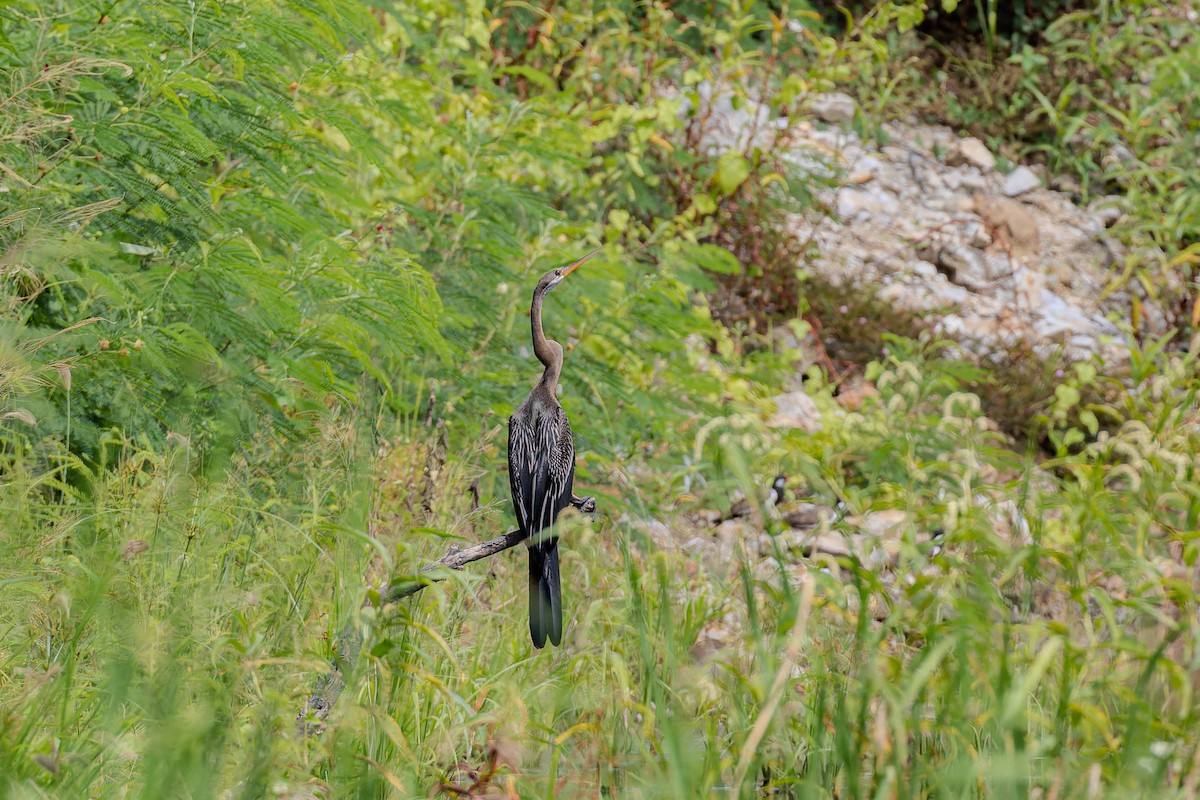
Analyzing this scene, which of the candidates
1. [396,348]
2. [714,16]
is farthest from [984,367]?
[396,348]

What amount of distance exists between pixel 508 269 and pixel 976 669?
10.7 ft

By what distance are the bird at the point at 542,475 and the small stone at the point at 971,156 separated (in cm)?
685

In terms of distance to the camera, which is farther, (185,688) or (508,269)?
(508,269)

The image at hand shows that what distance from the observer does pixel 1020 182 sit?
9336mm

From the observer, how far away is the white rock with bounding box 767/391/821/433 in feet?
23.3

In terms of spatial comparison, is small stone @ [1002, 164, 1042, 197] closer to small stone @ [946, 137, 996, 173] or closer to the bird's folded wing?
small stone @ [946, 137, 996, 173]

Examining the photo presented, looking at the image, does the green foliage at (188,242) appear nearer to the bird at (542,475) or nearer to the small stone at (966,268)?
the bird at (542,475)

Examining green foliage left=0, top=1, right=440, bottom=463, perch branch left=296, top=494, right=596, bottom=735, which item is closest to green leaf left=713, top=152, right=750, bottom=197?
green foliage left=0, top=1, right=440, bottom=463

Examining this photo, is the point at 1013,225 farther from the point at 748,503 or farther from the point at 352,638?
Result: the point at 352,638

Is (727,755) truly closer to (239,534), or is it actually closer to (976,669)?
(976,669)

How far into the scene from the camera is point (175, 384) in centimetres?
352

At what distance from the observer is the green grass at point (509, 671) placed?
2.05m

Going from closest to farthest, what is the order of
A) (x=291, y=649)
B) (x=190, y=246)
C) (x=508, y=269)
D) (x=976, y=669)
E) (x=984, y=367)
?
(x=976, y=669) → (x=291, y=649) → (x=190, y=246) → (x=508, y=269) → (x=984, y=367)

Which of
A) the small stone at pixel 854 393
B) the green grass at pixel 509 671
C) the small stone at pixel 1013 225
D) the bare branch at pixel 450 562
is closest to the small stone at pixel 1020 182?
the small stone at pixel 1013 225
